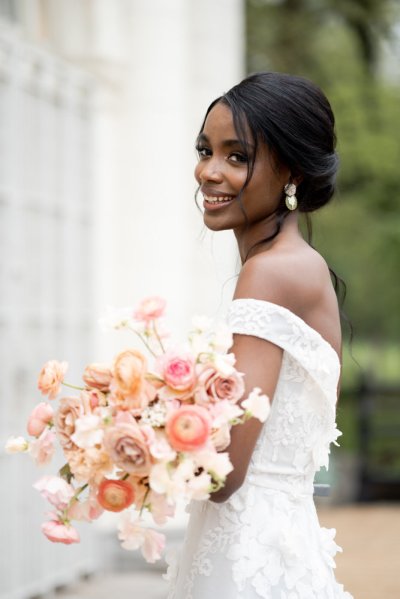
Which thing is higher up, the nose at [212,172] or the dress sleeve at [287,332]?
the nose at [212,172]

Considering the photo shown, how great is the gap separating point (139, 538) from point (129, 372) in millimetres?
319

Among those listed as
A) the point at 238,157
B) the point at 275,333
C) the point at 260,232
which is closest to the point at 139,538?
the point at 275,333

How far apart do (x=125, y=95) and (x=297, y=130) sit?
493 centimetres

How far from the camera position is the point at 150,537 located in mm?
2373

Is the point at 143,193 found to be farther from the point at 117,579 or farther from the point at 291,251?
the point at 291,251

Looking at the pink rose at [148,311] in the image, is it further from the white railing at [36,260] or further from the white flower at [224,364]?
the white railing at [36,260]

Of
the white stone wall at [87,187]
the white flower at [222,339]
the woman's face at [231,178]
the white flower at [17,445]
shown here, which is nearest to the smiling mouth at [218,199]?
the woman's face at [231,178]

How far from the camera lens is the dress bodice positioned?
7.92 ft

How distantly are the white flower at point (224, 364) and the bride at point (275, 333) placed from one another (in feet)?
0.45

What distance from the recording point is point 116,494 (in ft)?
7.55

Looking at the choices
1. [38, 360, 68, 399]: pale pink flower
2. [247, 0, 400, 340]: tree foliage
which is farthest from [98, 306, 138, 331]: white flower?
[247, 0, 400, 340]: tree foliage

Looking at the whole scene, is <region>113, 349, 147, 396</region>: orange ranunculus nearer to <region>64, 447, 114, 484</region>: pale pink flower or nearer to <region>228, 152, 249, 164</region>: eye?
<region>64, 447, 114, 484</region>: pale pink flower

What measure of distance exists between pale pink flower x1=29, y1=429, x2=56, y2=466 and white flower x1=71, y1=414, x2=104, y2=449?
0.16m

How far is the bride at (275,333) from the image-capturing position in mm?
2441
